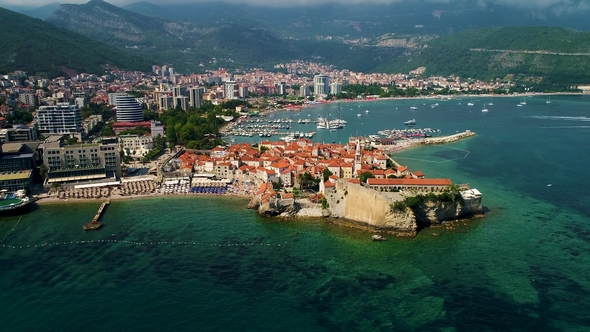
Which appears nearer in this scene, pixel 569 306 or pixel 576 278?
pixel 569 306

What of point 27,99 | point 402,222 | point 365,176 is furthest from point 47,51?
point 402,222

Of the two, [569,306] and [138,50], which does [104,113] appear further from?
[138,50]

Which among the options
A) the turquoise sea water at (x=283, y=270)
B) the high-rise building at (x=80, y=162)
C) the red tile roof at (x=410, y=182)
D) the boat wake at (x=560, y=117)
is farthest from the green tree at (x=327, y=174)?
the boat wake at (x=560, y=117)

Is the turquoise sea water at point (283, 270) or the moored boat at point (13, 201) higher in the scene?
the moored boat at point (13, 201)

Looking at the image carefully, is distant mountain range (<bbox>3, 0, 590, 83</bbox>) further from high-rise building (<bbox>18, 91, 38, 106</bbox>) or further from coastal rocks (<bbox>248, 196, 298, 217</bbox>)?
coastal rocks (<bbox>248, 196, 298, 217</bbox>)

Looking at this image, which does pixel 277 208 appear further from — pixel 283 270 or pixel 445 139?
pixel 445 139

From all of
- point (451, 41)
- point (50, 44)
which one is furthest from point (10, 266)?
point (451, 41)

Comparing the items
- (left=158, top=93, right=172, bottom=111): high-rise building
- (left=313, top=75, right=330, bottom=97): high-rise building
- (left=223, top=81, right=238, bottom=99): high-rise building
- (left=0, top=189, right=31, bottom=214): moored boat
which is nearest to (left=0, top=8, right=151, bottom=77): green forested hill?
(left=158, top=93, right=172, bottom=111): high-rise building

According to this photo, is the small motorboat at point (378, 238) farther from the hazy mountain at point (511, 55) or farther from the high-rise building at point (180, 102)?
the hazy mountain at point (511, 55)
